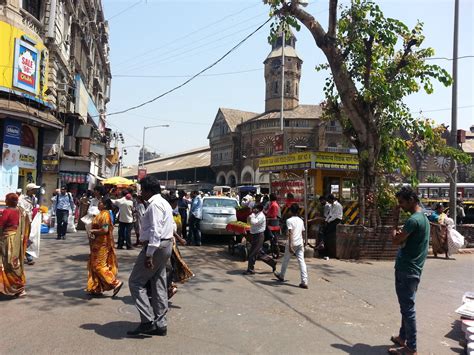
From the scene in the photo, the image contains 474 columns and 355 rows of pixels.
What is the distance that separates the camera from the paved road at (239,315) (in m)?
4.48

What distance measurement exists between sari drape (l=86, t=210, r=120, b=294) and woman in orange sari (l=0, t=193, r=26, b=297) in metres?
0.98

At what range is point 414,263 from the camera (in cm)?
449

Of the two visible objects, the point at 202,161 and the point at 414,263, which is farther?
the point at 202,161

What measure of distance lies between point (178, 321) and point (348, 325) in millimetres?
2182

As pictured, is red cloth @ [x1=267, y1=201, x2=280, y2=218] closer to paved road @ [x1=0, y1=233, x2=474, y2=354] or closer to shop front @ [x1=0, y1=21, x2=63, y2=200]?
paved road @ [x1=0, y1=233, x2=474, y2=354]

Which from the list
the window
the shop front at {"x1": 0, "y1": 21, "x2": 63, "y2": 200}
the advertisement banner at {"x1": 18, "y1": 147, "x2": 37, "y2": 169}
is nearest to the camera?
the shop front at {"x1": 0, "y1": 21, "x2": 63, "y2": 200}

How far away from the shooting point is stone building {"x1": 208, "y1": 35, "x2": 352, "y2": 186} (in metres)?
57.8

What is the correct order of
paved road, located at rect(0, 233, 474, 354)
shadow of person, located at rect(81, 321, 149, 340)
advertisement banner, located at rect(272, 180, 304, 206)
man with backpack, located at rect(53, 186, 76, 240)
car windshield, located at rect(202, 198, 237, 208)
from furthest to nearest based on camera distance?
advertisement banner, located at rect(272, 180, 304, 206) < car windshield, located at rect(202, 198, 237, 208) < man with backpack, located at rect(53, 186, 76, 240) < shadow of person, located at rect(81, 321, 149, 340) < paved road, located at rect(0, 233, 474, 354)

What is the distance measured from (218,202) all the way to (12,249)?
837 centimetres

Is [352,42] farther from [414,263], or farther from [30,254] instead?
[30,254]

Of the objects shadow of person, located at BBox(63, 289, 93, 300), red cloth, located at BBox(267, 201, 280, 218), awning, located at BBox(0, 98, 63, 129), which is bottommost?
shadow of person, located at BBox(63, 289, 93, 300)

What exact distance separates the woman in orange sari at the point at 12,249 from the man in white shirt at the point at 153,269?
7.77 feet

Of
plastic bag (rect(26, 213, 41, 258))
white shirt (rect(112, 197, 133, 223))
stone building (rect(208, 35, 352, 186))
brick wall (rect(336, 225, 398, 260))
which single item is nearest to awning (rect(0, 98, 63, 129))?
white shirt (rect(112, 197, 133, 223))

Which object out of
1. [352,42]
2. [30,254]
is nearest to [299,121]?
[352,42]
